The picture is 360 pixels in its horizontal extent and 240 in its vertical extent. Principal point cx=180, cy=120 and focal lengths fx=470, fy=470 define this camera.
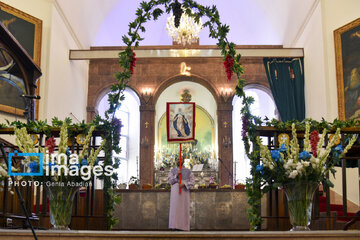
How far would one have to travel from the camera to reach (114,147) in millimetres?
5555

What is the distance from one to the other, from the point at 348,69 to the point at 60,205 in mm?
8657

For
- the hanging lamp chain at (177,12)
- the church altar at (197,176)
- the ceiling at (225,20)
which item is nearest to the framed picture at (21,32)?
the ceiling at (225,20)

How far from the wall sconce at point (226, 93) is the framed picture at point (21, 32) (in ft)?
21.7

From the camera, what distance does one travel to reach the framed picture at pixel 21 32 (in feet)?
35.8

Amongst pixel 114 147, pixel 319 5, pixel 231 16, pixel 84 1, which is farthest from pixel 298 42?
pixel 114 147

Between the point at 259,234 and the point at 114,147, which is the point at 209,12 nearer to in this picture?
the point at 114,147

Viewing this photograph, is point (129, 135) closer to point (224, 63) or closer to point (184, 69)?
point (184, 69)

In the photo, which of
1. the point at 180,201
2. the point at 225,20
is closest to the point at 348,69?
the point at 180,201

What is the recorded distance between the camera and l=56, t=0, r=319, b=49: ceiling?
48.0 feet

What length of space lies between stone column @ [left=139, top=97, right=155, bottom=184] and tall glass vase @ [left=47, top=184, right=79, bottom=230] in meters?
11.6

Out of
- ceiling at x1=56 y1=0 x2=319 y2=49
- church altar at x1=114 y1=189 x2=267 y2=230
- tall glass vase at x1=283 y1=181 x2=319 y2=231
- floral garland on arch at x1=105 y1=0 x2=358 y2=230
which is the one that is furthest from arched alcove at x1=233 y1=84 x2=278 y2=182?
tall glass vase at x1=283 y1=181 x2=319 y2=231

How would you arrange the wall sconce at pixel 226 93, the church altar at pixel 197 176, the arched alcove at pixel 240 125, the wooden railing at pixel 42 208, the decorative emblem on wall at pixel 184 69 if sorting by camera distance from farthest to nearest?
the arched alcove at pixel 240 125
the church altar at pixel 197 176
the decorative emblem on wall at pixel 184 69
the wall sconce at pixel 226 93
the wooden railing at pixel 42 208

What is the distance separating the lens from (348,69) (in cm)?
1105

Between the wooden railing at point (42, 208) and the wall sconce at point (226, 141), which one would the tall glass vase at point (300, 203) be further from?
the wall sconce at point (226, 141)
